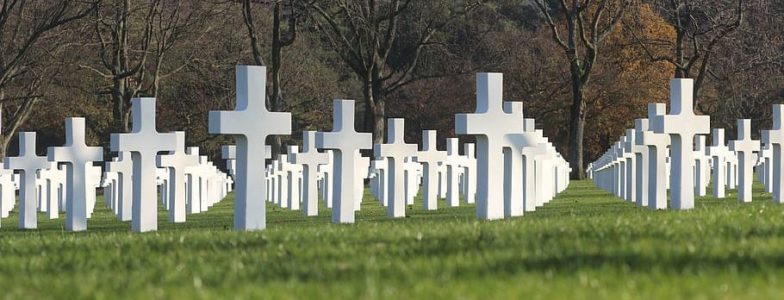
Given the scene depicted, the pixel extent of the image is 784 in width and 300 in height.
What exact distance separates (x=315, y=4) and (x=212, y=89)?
626 inches

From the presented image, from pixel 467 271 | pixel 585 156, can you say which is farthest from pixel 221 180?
pixel 585 156

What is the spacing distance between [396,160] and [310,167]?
1.97 meters

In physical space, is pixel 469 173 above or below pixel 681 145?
below

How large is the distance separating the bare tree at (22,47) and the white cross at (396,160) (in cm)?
1644

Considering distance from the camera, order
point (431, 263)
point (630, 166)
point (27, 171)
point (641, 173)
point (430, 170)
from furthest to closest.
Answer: point (630, 166) < point (430, 170) < point (27, 171) < point (641, 173) < point (431, 263)

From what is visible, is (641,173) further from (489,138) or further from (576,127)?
(576,127)

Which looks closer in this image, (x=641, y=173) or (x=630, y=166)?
(x=641, y=173)

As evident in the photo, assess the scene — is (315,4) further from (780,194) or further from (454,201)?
(780,194)

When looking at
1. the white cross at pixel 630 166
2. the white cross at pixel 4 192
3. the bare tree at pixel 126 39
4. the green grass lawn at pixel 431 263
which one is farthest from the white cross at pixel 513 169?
the bare tree at pixel 126 39

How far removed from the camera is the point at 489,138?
1548 centimetres

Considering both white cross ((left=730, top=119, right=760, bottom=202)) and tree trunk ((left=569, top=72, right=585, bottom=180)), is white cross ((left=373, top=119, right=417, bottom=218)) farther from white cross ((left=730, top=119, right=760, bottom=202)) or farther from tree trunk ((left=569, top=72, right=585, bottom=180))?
tree trunk ((left=569, top=72, right=585, bottom=180))

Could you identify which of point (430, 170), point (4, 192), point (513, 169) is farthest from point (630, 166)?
point (4, 192)

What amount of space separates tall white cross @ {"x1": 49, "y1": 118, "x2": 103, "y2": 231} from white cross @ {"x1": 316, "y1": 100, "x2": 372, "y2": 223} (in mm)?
3288

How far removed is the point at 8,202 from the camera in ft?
82.7
